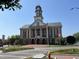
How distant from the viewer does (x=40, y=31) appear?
121 metres

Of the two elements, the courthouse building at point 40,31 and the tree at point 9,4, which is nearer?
the tree at point 9,4

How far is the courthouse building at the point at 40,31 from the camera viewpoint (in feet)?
383

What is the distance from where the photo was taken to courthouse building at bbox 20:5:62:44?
117m

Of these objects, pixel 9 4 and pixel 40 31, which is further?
pixel 40 31

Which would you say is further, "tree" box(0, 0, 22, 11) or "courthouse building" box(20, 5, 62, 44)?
"courthouse building" box(20, 5, 62, 44)

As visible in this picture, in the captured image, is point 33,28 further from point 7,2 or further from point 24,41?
point 7,2

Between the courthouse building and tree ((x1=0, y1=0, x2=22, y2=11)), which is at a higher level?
the courthouse building

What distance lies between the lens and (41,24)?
12100 cm

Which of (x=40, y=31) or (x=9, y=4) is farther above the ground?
(x=40, y=31)

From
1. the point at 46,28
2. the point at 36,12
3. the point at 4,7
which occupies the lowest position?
the point at 4,7

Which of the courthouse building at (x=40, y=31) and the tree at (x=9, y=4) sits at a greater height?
the courthouse building at (x=40, y=31)

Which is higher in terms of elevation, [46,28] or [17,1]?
[46,28]

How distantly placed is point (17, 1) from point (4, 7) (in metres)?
0.44

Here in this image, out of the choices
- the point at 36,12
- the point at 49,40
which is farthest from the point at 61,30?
the point at 36,12
